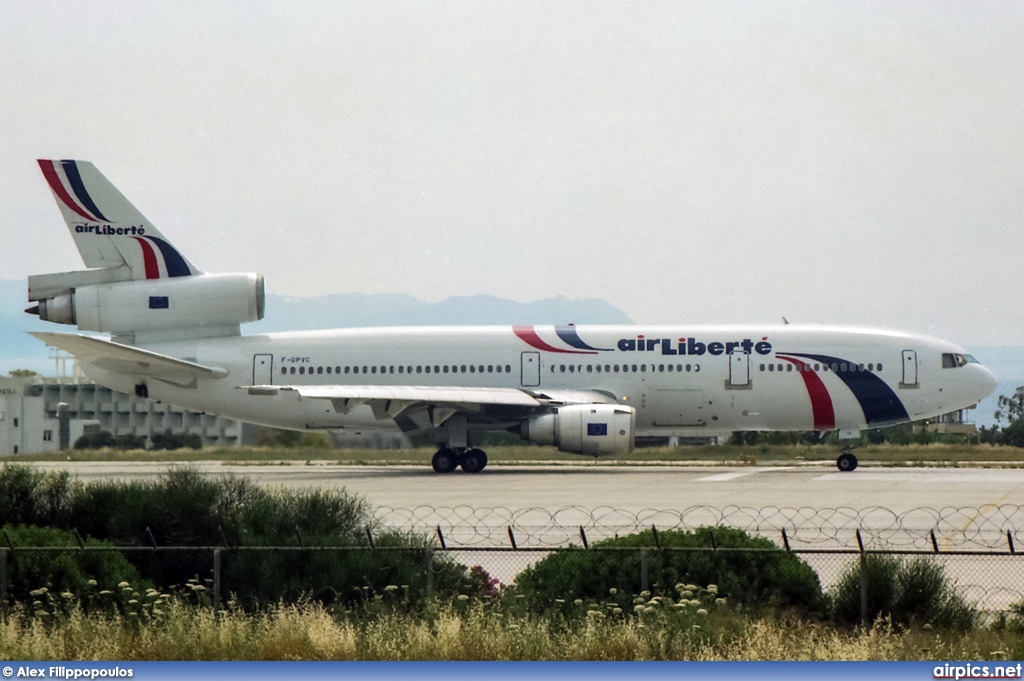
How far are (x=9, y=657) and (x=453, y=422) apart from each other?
81.2ft

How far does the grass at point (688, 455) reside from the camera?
39.4 meters

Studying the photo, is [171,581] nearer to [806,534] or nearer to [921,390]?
[806,534]

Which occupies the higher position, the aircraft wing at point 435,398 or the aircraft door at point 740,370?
the aircraft door at point 740,370

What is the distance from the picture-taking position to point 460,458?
35.4 meters

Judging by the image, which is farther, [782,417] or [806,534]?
[782,417]

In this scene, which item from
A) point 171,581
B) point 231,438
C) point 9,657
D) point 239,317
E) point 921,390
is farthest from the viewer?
point 231,438

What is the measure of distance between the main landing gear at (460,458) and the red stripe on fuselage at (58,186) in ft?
40.5

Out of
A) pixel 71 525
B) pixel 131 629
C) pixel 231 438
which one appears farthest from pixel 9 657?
pixel 231 438

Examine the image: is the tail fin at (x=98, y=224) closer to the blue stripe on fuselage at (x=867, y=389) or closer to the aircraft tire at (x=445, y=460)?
the aircraft tire at (x=445, y=460)

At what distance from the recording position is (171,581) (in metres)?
14.4

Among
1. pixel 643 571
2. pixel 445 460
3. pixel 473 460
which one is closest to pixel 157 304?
pixel 445 460

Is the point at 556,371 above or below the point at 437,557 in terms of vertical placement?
above

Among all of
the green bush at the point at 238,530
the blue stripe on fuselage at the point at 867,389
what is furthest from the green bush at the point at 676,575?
the blue stripe on fuselage at the point at 867,389

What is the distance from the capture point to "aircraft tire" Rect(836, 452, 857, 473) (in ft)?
110
